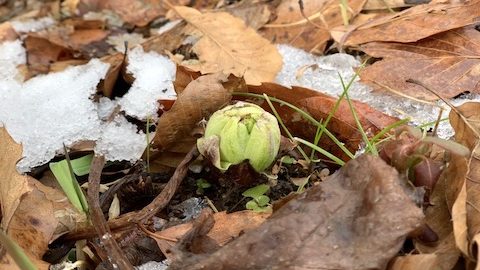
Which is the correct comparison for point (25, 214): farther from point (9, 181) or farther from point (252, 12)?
point (252, 12)

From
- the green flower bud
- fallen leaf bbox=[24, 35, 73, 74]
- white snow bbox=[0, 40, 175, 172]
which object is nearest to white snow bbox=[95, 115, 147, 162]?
white snow bbox=[0, 40, 175, 172]

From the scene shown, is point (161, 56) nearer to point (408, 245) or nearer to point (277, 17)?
point (277, 17)

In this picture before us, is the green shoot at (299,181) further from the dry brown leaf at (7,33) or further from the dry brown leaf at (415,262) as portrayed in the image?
A: the dry brown leaf at (7,33)

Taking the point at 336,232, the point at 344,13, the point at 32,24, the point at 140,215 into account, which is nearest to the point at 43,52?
the point at 32,24

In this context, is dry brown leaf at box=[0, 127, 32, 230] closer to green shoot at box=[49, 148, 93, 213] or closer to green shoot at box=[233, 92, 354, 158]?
green shoot at box=[49, 148, 93, 213]

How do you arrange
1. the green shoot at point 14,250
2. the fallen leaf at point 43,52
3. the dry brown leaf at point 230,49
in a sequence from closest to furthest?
the green shoot at point 14,250
the dry brown leaf at point 230,49
the fallen leaf at point 43,52

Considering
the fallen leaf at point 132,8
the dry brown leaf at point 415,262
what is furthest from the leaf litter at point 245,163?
the fallen leaf at point 132,8
